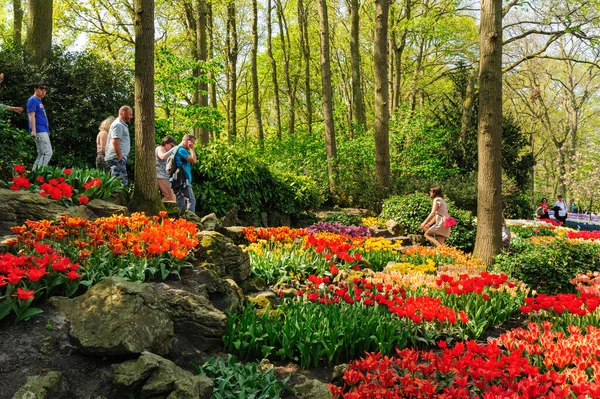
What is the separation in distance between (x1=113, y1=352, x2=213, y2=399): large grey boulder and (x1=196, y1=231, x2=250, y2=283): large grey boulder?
72.5 inches

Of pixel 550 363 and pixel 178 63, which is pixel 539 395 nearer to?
pixel 550 363

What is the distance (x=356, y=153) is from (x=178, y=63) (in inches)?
295

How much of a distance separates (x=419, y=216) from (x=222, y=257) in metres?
7.72

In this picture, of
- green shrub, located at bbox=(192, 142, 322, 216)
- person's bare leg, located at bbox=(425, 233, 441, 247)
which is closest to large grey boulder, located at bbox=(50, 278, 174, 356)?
green shrub, located at bbox=(192, 142, 322, 216)

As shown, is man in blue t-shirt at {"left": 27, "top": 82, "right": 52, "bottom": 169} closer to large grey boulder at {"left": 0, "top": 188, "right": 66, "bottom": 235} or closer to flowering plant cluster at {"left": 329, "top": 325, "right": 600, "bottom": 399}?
large grey boulder at {"left": 0, "top": 188, "right": 66, "bottom": 235}

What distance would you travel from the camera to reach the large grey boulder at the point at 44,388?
2571 millimetres

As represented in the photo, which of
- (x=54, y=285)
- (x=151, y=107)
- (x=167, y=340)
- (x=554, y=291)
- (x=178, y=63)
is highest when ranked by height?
(x=178, y=63)

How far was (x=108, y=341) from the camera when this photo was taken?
9.98ft

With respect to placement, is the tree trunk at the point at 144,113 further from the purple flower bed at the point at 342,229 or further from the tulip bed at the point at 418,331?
the purple flower bed at the point at 342,229

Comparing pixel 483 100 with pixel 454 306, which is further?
pixel 483 100

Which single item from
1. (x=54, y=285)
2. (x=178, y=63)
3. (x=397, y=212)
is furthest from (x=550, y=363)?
(x=178, y=63)

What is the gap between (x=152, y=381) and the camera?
2885 mm

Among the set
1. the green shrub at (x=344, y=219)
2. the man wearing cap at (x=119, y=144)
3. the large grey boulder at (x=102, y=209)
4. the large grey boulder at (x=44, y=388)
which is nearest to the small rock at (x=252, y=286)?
the large grey boulder at (x=102, y=209)

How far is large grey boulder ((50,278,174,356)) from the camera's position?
10.0 ft
